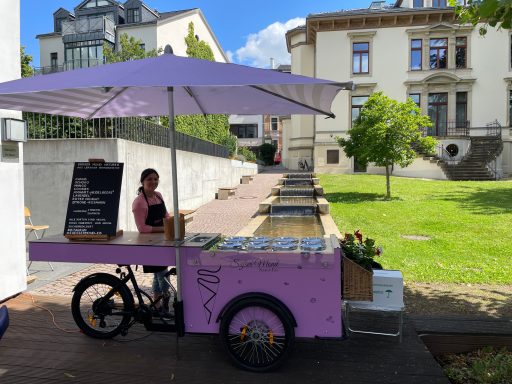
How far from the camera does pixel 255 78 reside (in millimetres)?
3193

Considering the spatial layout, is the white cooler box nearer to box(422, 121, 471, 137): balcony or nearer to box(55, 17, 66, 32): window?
box(422, 121, 471, 137): balcony

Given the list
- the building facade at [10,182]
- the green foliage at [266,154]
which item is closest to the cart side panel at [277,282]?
the building facade at [10,182]

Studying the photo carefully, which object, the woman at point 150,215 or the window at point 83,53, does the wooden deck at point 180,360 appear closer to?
the woman at point 150,215

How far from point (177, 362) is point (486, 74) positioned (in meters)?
32.2

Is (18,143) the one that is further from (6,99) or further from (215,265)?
(215,265)

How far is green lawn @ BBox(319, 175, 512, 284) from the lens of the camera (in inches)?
293

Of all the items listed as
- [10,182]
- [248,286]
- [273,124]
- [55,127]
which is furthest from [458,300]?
[273,124]

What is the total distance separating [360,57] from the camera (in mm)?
30844

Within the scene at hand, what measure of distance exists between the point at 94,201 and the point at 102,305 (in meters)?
1.04

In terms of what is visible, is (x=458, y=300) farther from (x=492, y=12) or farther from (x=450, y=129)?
(x=450, y=129)

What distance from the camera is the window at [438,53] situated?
30.4 meters

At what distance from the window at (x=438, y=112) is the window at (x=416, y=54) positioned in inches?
87.7

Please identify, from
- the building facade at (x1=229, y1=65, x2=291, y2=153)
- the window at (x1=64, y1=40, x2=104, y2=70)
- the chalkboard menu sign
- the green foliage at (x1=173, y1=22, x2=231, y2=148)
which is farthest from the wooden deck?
the building facade at (x1=229, y1=65, x2=291, y2=153)

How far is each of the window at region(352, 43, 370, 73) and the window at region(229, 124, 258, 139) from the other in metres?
32.8
